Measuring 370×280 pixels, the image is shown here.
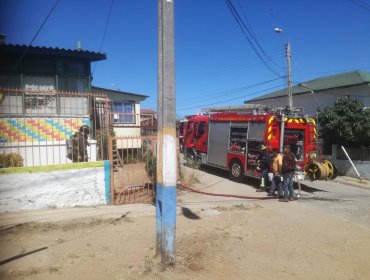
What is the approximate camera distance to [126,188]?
368 inches

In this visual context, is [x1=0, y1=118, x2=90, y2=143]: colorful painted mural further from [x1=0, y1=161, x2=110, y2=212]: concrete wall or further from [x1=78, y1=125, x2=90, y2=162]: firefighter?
[x1=0, y1=161, x2=110, y2=212]: concrete wall

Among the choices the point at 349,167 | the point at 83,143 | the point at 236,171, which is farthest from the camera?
the point at 349,167

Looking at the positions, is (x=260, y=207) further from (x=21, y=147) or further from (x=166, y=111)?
(x=21, y=147)

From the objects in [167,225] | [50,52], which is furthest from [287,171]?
[50,52]

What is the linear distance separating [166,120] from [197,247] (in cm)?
218

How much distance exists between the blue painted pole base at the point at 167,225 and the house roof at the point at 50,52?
24.3ft

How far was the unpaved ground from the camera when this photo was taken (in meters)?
4.83

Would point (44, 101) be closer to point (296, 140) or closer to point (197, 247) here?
point (197, 247)

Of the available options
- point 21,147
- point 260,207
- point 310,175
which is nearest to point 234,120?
point 310,175

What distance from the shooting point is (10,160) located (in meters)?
7.98

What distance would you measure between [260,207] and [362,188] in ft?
21.8

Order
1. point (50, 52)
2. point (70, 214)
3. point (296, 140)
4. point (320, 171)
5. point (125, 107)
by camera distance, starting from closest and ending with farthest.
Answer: point (70, 214) → point (50, 52) → point (320, 171) → point (296, 140) → point (125, 107)

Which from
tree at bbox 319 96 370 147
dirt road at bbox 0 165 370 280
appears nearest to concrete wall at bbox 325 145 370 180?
tree at bbox 319 96 370 147

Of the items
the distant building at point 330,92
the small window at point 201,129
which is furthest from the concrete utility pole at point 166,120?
the distant building at point 330,92
